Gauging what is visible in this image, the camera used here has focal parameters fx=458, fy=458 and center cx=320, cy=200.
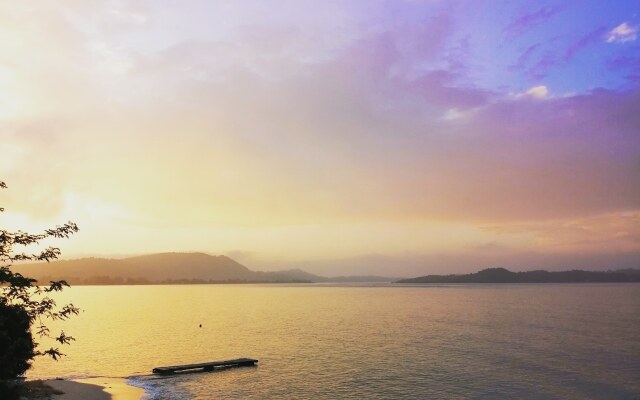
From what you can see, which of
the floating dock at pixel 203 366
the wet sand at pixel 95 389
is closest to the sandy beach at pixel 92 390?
the wet sand at pixel 95 389

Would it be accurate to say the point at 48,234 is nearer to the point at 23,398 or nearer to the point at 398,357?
the point at 23,398

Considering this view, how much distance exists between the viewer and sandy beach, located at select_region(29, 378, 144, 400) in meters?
46.9

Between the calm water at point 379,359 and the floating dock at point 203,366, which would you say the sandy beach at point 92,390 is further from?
the floating dock at point 203,366

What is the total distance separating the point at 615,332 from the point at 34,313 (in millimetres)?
123649

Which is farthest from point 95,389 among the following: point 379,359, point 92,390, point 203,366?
point 379,359

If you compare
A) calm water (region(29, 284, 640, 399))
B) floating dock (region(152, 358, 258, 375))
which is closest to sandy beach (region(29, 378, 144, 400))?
calm water (region(29, 284, 640, 399))

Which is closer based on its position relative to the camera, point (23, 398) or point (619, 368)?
point (23, 398)

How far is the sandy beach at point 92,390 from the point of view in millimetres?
46881

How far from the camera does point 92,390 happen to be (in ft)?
167

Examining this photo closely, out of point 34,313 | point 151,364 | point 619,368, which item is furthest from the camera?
point 151,364

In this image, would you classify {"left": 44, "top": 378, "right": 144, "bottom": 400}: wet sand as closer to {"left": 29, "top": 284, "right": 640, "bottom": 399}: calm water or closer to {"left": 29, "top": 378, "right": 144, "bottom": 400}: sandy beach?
{"left": 29, "top": 378, "right": 144, "bottom": 400}: sandy beach

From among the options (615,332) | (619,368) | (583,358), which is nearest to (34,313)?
(619,368)

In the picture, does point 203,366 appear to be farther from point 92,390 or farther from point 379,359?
point 379,359

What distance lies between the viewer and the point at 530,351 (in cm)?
8275
